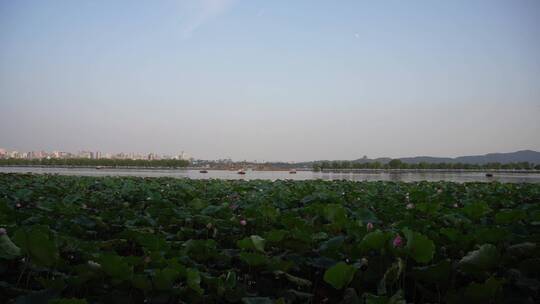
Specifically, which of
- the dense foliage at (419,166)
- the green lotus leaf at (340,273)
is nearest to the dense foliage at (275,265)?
the green lotus leaf at (340,273)

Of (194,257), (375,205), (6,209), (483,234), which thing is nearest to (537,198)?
(375,205)

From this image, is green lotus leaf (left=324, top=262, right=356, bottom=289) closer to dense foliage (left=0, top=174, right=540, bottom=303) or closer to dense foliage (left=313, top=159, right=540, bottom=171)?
dense foliage (left=0, top=174, right=540, bottom=303)

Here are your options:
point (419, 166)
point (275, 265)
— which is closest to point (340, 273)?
point (275, 265)

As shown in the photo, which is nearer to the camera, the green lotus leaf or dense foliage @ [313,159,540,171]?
the green lotus leaf

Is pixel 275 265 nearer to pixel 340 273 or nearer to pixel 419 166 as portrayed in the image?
pixel 340 273

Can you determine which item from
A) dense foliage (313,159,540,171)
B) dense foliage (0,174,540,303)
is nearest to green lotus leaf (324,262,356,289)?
dense foliage (0,174,540,303)

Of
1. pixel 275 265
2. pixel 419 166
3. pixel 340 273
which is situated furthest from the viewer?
pixel 419 166

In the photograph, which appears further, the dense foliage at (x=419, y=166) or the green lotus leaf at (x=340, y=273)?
the dense foliage at (x=419, y=166)

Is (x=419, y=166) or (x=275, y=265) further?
(x=419, y=166)

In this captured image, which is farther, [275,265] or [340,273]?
[275,265]

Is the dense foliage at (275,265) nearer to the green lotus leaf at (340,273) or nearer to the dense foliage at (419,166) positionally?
the green lotus leaf at (340,273)

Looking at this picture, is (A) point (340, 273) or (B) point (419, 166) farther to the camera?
(B) point (419, 166)

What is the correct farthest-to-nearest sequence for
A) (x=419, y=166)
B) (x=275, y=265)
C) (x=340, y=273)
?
(x=419, y=166)
(x=275, y=265)
(x=340, y=273)

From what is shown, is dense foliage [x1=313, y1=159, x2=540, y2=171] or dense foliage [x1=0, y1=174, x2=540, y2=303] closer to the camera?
dense foliage [x1=0, y1=174, x2=540, y2=303]
